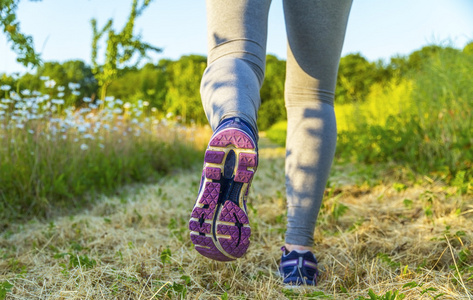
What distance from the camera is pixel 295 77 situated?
1.35 metres

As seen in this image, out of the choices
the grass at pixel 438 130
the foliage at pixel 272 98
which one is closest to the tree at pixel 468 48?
the grass at pixel 438 130

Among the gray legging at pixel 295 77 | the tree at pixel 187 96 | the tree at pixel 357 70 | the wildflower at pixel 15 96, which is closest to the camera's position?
the gray legging at pixel 295 77

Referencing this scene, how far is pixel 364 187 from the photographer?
2922mm

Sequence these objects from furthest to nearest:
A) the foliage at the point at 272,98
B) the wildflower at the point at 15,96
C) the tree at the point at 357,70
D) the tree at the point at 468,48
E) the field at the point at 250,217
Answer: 1. the foliage at the point at 272,98
2. the tree at the point at 357,70
3. the tree at the point at 468,48
4. the wildflower at the point at 15,96
5. the field at the point at 250,217

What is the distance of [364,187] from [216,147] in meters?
2.32

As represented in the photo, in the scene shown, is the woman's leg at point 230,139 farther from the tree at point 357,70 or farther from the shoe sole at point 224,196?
the tree at point 357,70

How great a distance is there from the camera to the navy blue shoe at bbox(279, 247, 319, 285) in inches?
47.6

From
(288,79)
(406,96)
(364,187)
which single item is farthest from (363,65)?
(288,79)

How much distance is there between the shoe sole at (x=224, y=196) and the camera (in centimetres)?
88

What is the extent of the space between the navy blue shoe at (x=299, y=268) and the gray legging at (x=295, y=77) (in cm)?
5

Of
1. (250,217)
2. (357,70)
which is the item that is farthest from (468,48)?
(357,70)

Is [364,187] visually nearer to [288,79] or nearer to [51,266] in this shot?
[288,79]

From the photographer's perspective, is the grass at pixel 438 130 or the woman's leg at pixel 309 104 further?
the grass at pixel 438 130

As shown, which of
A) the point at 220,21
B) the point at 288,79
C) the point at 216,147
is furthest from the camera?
the point at 288,79
